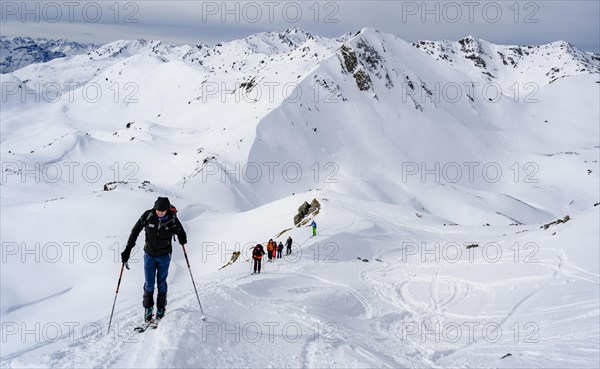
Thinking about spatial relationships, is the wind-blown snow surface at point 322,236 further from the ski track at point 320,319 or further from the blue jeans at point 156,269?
the blue jeans at point 156,269

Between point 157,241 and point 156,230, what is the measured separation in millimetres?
262

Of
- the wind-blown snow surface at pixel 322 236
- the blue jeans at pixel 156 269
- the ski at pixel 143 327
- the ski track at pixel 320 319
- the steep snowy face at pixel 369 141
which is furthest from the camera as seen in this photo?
the steep snowy face at pixel 369 141

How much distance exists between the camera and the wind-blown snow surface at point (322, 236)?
944 centimetres

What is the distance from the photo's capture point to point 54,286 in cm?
2844

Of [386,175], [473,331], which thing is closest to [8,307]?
[473,331]

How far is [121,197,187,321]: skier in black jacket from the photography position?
8484 mm

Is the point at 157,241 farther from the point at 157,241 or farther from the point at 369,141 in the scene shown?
the point at 369,141

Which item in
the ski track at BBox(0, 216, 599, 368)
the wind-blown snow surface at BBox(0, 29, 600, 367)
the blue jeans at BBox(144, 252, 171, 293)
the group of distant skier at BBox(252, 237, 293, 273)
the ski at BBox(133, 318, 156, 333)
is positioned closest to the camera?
the ski track at BBox(0, 216, 599, 368)

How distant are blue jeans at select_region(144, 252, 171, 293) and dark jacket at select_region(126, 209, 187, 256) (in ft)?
0.60

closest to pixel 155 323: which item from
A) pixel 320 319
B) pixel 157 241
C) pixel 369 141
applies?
pixel 157 241

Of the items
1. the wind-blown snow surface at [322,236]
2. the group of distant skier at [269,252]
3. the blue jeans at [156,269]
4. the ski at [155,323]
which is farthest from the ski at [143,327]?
the group of distant skier at [269,252]

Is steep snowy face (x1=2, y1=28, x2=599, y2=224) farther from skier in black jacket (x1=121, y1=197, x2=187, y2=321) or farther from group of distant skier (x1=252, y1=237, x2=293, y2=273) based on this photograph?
skier in black jacket (x1=121, y1=197, x2=187, y2=321)

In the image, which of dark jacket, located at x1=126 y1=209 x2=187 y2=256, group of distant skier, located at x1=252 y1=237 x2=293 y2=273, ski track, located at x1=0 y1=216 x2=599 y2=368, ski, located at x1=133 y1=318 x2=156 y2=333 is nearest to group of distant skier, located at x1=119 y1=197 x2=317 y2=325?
dark jacket, located at x1=126 y1=209 x2=187 y2=256

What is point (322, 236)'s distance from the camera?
29.2 meters
